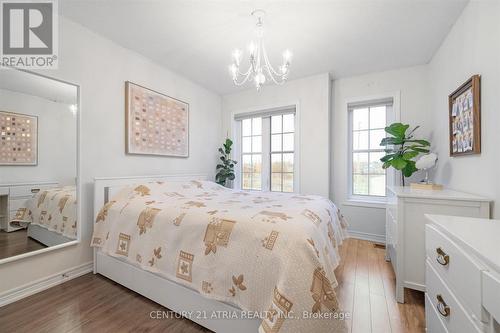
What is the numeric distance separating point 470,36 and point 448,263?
2.07m

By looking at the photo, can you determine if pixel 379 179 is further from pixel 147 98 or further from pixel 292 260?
pixel 147 98

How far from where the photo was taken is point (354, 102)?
3363mm

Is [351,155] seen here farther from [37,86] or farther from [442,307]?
[37,86]

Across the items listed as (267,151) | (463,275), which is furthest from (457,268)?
(267,151)

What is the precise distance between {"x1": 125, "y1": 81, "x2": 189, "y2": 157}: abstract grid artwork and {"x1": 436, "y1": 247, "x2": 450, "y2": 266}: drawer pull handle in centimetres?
295

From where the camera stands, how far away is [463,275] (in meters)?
0.77

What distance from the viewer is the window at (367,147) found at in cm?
330

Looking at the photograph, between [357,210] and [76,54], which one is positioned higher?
[76,54]

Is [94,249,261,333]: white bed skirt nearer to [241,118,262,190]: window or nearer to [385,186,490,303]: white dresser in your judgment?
[385,186,490,303]: white dresser

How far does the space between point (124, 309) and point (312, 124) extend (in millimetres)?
3222

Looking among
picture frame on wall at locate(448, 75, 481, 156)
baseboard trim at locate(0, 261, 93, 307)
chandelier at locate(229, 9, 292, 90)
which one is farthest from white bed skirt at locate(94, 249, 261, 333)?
picture frame on wall at locate(448, 75, 481, 156)

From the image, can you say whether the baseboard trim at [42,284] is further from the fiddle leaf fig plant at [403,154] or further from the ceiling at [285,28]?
the fiddle leaf fig plant at [403,154]

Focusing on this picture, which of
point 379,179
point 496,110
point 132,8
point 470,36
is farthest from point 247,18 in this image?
point 379,179

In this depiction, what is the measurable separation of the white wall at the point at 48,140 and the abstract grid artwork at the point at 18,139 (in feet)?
0.12
